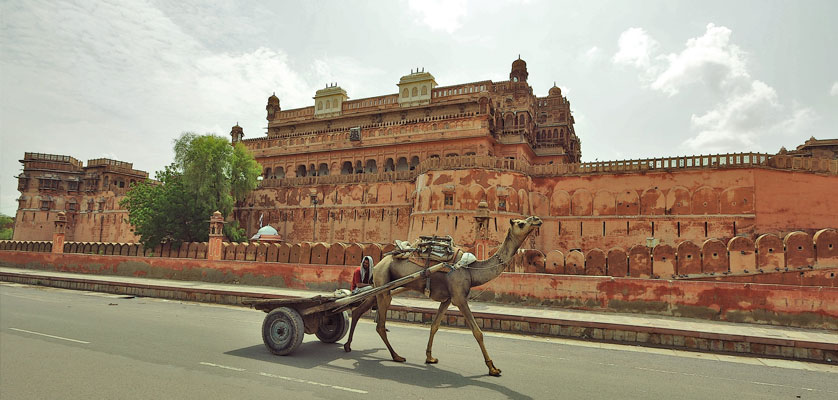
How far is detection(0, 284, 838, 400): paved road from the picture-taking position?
5.60 m

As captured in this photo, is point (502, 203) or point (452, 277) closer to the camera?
point (452, 277)

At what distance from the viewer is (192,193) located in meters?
30.7

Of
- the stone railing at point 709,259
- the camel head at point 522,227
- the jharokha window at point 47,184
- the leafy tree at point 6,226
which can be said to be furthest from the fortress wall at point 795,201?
the leafy tree at point 6,226

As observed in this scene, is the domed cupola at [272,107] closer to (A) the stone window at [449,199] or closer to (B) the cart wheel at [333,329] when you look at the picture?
(A) the stone window at [449,199]

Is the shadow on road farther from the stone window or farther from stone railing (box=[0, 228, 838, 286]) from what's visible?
the stone window

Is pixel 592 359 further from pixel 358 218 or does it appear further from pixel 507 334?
pixel 358 218

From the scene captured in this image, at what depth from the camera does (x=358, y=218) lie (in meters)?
32.6

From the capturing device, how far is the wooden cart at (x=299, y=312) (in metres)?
7.17

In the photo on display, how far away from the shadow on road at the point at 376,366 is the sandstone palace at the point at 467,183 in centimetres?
789

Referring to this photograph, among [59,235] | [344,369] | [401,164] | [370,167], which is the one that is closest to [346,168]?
[370,167]

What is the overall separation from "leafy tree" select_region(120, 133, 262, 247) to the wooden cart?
2429 centimetres

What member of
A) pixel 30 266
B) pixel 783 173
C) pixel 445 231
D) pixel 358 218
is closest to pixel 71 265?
pixel 30 266

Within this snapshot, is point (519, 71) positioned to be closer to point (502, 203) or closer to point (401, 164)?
point (401, 164)

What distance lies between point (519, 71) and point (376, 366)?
1489 inches
